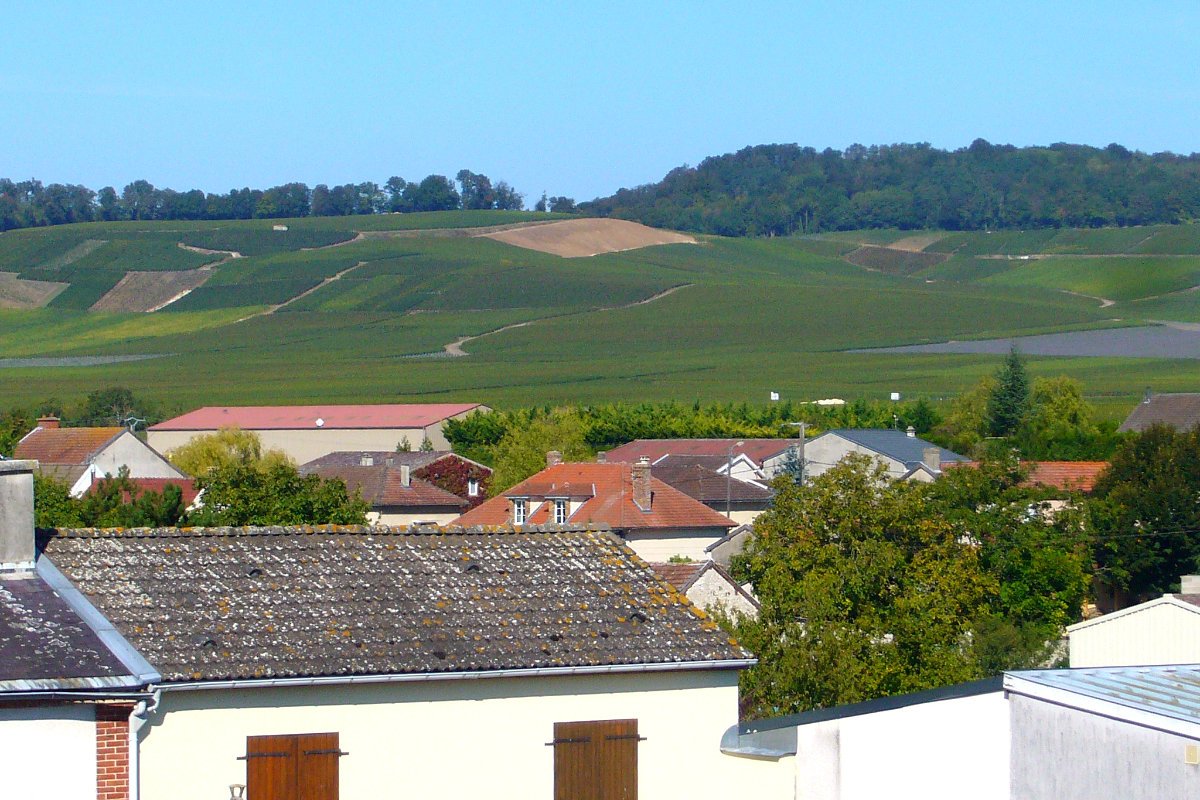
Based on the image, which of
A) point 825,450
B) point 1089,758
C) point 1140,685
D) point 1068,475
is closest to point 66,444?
point 825,450

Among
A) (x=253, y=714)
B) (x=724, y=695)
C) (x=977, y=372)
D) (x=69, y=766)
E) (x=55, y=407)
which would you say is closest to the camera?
(x=69, y=766)

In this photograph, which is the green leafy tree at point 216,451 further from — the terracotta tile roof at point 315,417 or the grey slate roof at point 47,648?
the grey slate roof at point 47,648

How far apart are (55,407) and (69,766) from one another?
294 feet

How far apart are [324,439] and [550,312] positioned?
2085 inches

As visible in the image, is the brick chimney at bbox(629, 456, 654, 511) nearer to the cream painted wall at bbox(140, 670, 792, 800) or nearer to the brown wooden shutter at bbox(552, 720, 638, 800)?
the cream painted wall at bbox(140, 670, 792, 800)

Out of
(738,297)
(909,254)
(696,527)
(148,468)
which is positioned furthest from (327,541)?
(909,254)

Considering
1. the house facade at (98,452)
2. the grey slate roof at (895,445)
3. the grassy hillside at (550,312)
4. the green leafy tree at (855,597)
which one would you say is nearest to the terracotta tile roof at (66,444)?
the house facade at (98,452)

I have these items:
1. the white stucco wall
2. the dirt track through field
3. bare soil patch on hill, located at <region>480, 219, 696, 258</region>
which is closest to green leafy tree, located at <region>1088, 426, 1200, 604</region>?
the white stucco wall

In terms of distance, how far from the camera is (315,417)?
89812 millimetres

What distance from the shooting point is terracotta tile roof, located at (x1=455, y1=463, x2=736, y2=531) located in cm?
4556

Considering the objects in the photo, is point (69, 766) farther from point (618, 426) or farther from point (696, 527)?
point (618, 426)

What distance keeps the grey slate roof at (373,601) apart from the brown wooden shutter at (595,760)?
50 centimetres

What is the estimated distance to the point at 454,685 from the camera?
36.9 ft

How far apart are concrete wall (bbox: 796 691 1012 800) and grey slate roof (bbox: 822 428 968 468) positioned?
49.5 meters
